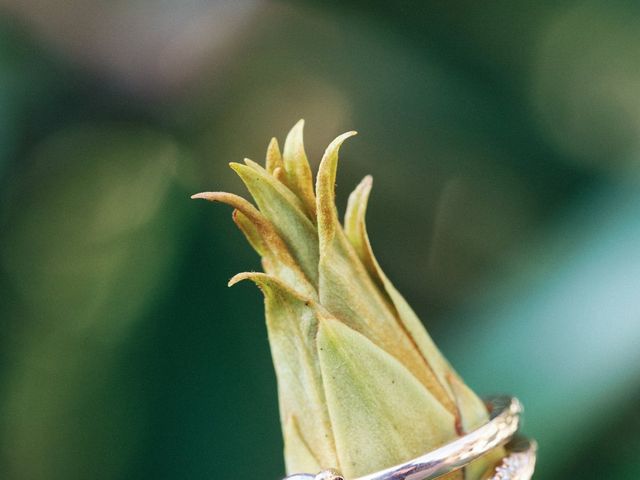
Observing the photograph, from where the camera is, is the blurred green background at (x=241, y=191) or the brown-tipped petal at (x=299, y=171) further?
the blurred green background at (x=241, y=191)

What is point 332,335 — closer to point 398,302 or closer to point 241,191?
point 398,302

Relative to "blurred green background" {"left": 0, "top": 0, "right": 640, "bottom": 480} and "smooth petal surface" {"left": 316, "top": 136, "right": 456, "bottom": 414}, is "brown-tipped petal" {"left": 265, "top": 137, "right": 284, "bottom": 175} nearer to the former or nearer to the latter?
"smooth petal surface" {"left": 316, "top": 136, "right": 456, "bottom": 414}

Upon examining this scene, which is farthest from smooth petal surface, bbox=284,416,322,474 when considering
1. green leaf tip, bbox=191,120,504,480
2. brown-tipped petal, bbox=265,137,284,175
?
brown-tipped petal, bbox=265,137,284,175

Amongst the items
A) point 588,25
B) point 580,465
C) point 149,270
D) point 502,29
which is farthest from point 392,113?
point 580,465

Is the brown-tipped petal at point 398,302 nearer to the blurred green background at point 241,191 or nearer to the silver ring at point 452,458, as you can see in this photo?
the silver ring at point 452,458

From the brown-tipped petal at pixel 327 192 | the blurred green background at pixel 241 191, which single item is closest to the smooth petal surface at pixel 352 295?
the brown-tipped petal at pixel 327 192

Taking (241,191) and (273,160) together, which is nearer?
(273,160)

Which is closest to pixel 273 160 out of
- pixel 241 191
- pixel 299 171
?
pixel 299 171
